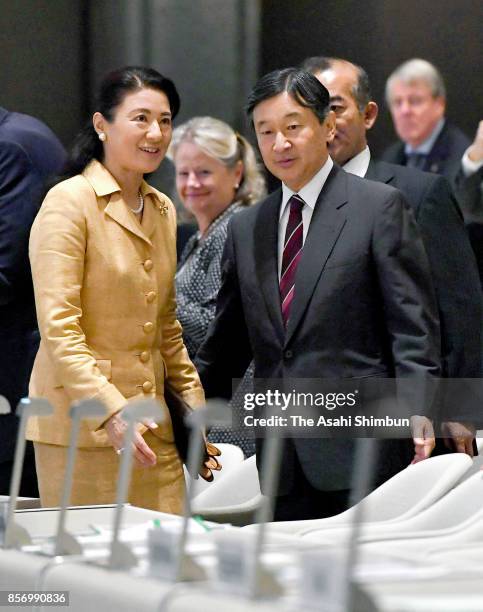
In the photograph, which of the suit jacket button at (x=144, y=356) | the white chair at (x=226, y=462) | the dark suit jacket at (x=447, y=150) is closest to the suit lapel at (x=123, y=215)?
the suit jacket button at (x=144, y=356)

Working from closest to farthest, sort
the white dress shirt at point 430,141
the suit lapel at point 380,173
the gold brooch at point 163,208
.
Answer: the gold brooch at point 163,208, the suit lapel at point 380,173, the white dress shirt at point 430,141

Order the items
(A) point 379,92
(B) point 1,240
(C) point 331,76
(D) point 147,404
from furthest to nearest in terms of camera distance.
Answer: (A) point 379,92 → (C) point 331,76 → (B) point 1,240 → (D) point 147,404

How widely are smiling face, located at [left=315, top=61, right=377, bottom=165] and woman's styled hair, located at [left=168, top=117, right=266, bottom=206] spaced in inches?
34.4

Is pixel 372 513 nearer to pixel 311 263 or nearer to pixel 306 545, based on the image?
pixel 311 263

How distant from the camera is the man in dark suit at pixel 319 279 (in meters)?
3.42

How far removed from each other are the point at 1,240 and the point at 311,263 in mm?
867

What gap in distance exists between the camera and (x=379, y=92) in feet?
18.3

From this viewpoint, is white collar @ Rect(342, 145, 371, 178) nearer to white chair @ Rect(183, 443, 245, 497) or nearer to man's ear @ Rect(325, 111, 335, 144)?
man's ear @ Rect(325, 111, 335, 144)

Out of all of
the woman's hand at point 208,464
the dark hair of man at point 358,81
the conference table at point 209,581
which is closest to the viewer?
the conference table at point 209,581

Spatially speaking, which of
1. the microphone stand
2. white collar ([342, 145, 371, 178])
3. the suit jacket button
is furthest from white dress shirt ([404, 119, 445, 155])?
the microphone stand

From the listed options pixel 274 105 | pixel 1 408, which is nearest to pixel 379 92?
pixel 274 105

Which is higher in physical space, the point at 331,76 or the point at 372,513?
the point at 331,76

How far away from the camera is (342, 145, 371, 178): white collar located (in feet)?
13.3

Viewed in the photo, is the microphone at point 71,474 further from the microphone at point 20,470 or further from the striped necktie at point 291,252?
the striped necktie at point 291,252
